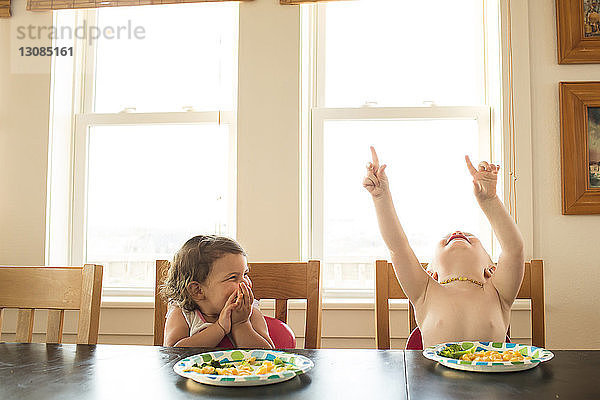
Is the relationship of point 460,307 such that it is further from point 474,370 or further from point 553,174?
point 553,174

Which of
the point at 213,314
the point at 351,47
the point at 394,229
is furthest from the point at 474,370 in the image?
the point at 351,47

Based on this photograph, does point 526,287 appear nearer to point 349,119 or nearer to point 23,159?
point 349,119

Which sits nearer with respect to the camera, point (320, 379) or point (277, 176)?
point (320, 379)

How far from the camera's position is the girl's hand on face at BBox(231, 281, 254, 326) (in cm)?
156

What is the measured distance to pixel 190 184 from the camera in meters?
2.73

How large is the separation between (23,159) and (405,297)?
5.97ft

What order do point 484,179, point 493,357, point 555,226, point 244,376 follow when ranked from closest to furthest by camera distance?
point 244,376 < point 493,357 < point 484,179 < point 555,226

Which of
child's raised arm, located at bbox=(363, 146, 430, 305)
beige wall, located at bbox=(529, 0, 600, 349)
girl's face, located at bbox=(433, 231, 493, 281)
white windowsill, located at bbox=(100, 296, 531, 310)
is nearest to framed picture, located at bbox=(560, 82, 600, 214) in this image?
beige wall, located at bbox=(529, 0, 600, 349)

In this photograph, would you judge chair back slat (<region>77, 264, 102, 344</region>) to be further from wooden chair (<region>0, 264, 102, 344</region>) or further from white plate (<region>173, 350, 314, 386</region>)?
white plate (<region>173, 350, 314, 386</region>)

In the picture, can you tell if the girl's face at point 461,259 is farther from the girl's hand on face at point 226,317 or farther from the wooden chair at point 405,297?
the girl's hand on face at point 226,317

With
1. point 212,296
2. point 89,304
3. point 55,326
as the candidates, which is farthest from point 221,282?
point 55,326

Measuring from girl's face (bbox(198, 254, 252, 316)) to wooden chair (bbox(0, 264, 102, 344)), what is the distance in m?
0.28

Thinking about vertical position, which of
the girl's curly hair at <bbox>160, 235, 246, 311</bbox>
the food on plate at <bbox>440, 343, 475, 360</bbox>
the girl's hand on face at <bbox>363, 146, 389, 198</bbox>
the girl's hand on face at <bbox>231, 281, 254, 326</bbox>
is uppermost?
the girl's hand on face at <bbox>363, 146, 389, 198</bbox>

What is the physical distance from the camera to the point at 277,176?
97.7 inches
